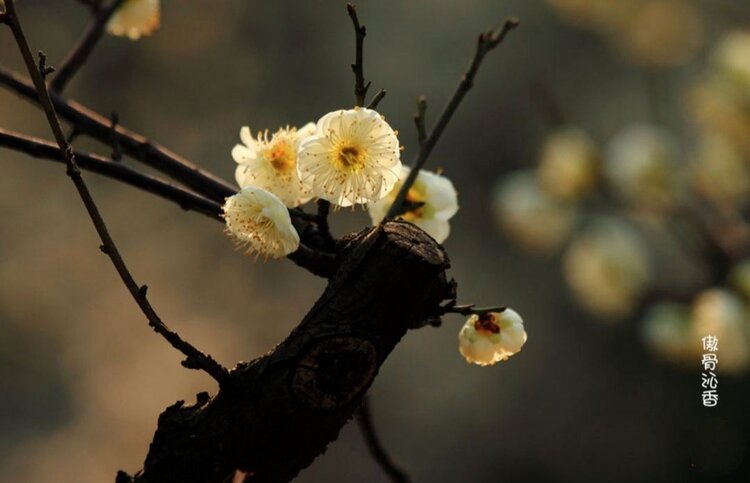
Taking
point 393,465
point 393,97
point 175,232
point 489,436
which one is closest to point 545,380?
point 489,436

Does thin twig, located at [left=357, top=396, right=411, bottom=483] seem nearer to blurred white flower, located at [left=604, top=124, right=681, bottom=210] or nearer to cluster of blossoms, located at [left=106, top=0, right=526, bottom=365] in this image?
cluster of blossoms, located at [left=106, top=0, right=526, bottom=365]

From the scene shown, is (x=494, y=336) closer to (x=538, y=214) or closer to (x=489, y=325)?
(x=489, y=325)

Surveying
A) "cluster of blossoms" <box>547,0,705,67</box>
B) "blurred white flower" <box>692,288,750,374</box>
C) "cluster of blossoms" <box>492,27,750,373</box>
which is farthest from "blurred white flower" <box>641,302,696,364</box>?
"cluster of blossoms" <box>547,0,705,67</box>

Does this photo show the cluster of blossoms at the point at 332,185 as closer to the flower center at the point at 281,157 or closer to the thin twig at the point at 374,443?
the flower center at the point at 281,157

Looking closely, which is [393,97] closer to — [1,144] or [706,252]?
[706,252]

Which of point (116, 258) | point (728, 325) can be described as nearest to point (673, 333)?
point (728, 325)

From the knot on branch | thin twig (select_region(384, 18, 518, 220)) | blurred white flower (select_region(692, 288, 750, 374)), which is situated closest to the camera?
the knot on branch

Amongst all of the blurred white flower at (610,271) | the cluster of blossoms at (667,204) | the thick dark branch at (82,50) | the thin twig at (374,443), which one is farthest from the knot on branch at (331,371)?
the blurred white flower at (610,271)
